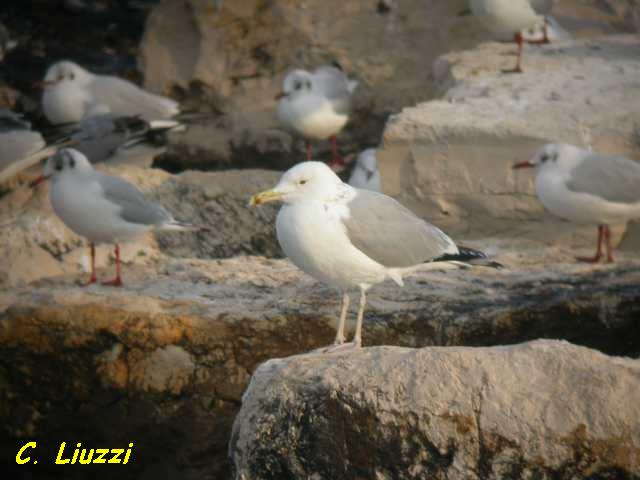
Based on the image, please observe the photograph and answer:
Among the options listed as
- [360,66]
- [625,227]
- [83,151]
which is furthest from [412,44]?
[625,227]

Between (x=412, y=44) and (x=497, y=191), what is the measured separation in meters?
3.99

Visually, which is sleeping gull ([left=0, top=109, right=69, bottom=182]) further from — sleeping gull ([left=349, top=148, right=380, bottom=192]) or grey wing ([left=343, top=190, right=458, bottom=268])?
grey wing ([left=343, top=190, right=458, bottom=268])

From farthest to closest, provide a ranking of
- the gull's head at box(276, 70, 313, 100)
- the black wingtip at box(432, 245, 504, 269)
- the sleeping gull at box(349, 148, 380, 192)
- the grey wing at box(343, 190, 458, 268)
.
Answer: the gull's head at box(276, 70, 313, 100) < the sleeping gull at box(349, 148, 380, 192) < the black wingtip at box(432, 245, 504, 269) < the grey wing at box(343, 190, 458, 268)

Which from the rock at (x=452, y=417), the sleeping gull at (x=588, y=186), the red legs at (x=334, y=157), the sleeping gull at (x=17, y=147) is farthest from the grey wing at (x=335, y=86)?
the rock at (x=452, y=417)

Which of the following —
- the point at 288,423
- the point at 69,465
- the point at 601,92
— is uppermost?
the point at 601,92

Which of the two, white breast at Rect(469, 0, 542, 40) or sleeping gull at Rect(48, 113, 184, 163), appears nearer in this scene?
white breast at Rect(469, 0, 542, 40)

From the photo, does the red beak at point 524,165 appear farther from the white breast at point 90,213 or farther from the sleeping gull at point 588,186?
the white breast at point 90,213

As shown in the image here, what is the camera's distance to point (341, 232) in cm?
542

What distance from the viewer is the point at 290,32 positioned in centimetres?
1172

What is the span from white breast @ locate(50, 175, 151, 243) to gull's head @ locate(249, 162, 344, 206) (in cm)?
217

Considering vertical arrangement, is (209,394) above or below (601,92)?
below

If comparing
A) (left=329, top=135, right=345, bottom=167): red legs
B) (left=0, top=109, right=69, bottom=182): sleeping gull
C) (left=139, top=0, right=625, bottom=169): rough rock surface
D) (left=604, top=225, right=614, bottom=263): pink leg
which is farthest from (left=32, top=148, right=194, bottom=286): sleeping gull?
(left=139, top=0, right=625, bottom=169): rough rock surface

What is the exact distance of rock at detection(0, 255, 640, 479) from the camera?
6168mm

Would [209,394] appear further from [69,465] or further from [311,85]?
[311,85]
